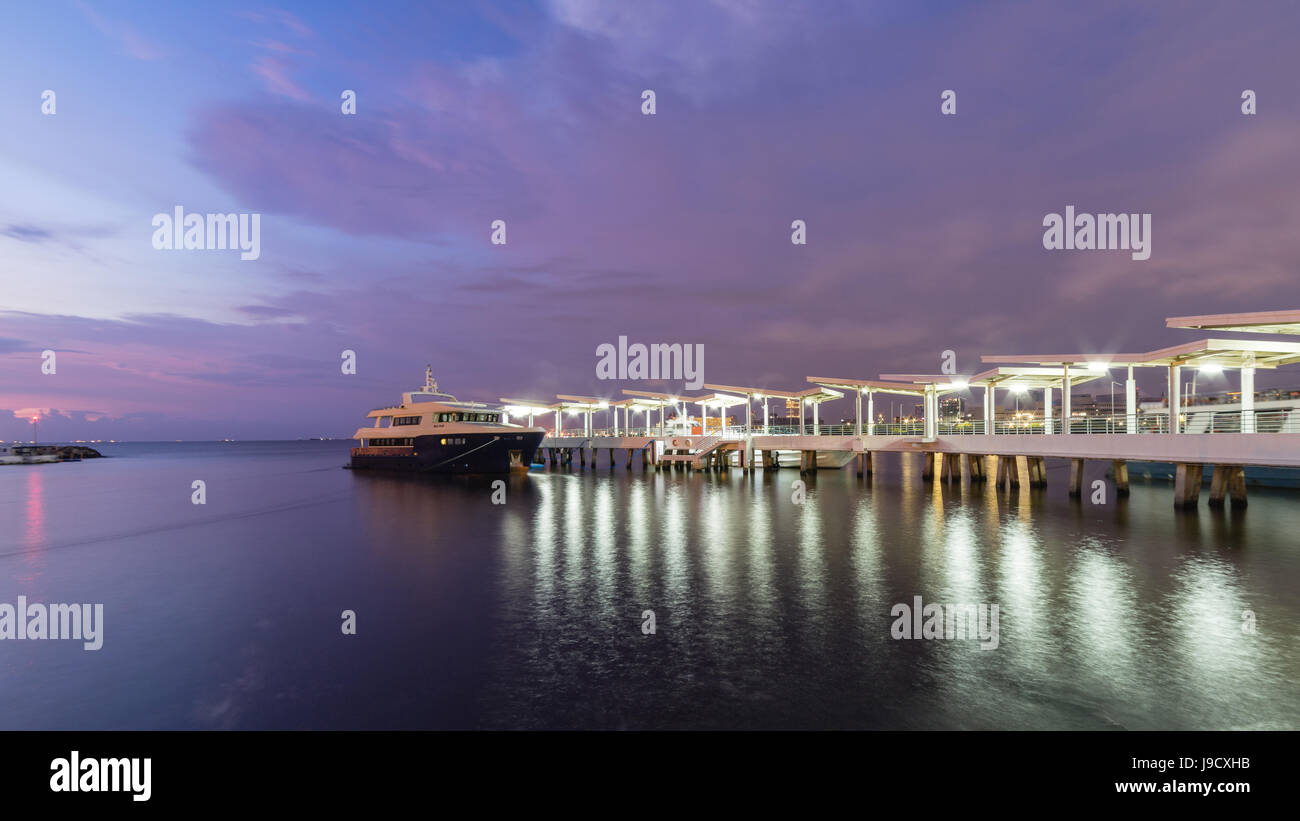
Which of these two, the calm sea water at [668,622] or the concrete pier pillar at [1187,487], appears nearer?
the calm sea water at [668,622]

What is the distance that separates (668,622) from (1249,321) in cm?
1973

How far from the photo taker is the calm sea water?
8844 mm

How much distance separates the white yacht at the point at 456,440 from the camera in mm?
52719

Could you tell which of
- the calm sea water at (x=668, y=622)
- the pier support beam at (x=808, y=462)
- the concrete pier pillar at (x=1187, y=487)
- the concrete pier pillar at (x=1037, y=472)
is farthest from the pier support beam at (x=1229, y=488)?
the pier support beam at (x=808, y=462)

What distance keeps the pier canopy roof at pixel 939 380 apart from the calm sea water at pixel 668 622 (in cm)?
1113

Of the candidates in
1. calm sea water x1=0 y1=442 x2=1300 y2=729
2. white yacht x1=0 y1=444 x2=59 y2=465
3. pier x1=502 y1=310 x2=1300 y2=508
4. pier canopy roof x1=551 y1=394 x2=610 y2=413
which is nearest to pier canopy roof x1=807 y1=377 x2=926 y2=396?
pier x1=502 y1=310 x2=1300 y2=508

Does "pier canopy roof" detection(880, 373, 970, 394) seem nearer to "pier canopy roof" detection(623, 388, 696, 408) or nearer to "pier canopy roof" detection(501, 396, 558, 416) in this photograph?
"pier canopy roof" detection(623, 388, 696, 408)

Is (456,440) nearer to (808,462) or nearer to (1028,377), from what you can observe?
(808,462)
